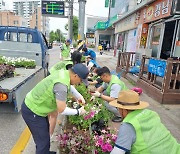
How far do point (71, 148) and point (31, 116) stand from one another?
63cm

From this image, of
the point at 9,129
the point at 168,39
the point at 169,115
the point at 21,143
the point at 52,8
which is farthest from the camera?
the point at 52,8

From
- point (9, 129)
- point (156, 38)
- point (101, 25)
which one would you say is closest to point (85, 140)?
point (9, 129)

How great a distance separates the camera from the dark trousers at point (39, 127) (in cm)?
249

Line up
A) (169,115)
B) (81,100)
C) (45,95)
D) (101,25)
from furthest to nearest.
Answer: (101,25) < (169,115) < (81,100) < (45,95)

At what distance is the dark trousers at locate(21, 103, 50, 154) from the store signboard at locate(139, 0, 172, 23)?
25.9ft

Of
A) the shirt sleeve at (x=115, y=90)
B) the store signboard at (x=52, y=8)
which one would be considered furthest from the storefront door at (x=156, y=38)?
the store signboard at (x=52, y=8)

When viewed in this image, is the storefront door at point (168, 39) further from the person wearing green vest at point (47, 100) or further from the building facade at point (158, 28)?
the person wearing green vest at point (47, 100)

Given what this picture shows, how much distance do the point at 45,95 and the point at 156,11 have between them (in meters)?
9.37

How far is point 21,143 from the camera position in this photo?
341cm

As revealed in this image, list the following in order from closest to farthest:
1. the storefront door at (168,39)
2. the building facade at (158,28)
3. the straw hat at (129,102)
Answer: the straw hat at (129,102), the building facade at (158,28), the storefront door at (168,39)

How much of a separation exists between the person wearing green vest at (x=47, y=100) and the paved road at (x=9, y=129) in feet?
3.16

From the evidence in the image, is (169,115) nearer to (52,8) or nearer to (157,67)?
(157,67)

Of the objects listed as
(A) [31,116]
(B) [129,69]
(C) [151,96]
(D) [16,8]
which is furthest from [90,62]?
(D) [16,8]

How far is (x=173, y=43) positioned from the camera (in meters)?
8.66
